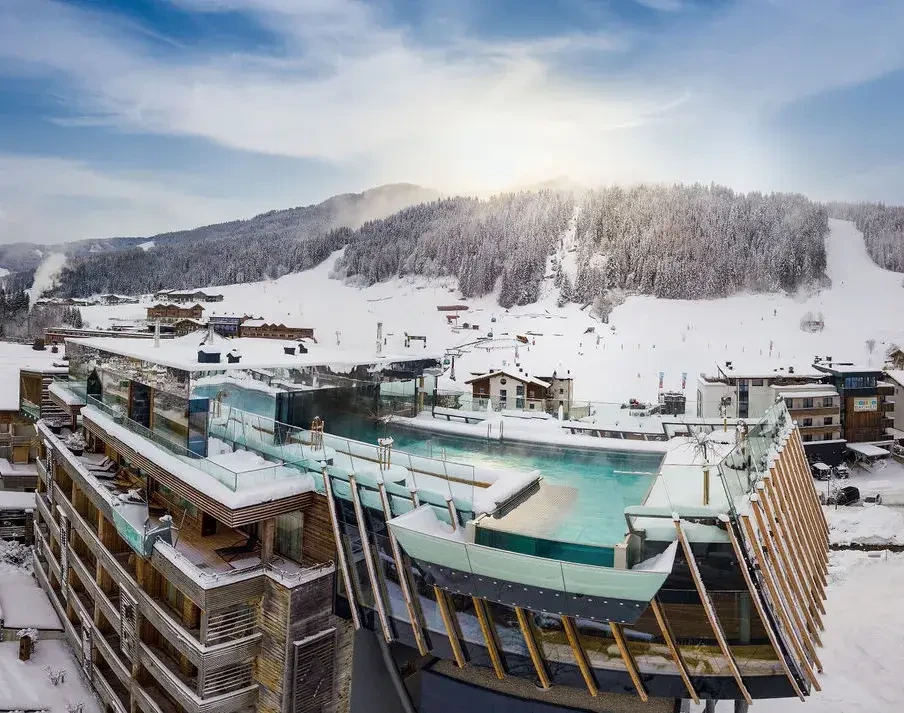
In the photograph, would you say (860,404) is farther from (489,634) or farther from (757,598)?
(489,634)

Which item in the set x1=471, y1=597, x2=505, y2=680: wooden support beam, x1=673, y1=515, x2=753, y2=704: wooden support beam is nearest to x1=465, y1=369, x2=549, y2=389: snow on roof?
x1=471, y1=597, x2=505, y2=680: wooden support beam

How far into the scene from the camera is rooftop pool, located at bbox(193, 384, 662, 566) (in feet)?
27.0

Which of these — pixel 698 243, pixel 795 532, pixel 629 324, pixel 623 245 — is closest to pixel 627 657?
pixel 795 532

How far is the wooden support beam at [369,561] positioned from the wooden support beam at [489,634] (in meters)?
1.83

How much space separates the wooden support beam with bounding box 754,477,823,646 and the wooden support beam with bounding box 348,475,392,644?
6133 millimetres

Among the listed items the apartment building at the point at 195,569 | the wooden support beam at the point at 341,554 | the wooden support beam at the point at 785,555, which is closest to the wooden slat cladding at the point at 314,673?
the apartment building at the point at 195,569

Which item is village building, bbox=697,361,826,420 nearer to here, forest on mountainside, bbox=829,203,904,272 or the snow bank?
the snow bank

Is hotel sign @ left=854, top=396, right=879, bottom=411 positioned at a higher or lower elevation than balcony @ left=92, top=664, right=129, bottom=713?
higher

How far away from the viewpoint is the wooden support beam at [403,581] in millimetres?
9125

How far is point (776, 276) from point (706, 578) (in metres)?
126

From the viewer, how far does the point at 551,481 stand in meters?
11.4

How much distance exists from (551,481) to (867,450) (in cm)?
4114

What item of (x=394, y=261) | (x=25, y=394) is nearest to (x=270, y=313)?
(x=394, y=261)

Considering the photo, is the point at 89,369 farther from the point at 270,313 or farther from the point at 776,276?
the point at 776,276
